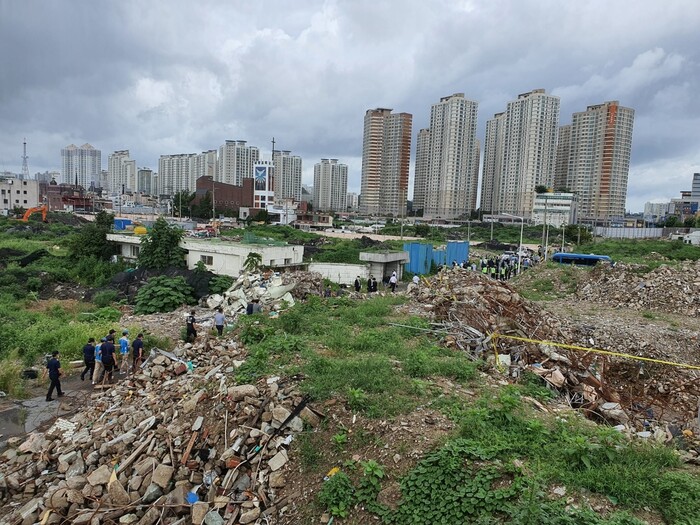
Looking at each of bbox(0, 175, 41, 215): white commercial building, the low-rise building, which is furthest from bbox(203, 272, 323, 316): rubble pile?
bbox(0, 175, 41, 215): white commercial building

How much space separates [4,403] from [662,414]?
1396cm

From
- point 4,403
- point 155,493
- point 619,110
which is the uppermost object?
point 619,110

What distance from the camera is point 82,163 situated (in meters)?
171

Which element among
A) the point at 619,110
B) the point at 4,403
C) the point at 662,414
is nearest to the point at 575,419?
the point at 662,414

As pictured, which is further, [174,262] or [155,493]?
[174,262]

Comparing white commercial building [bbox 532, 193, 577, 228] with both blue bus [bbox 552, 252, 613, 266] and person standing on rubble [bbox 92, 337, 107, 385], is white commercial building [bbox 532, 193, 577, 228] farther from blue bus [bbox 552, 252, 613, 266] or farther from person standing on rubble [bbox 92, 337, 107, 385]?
person standing on rubble [bbox 92, 337, 107, 385]

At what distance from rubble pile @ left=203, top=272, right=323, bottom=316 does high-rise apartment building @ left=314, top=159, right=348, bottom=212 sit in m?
119

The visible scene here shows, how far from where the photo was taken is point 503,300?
528 inches

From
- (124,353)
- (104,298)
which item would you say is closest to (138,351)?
(124,353)

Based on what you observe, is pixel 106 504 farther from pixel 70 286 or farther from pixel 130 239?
pixel 130 239

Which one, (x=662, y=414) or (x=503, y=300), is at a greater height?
(x=503, y=300)

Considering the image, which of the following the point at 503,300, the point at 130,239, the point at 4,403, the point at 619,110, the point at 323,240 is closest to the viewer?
the point at 4,403

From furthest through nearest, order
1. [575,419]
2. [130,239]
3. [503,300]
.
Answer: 1. [130,239]
2. [503,300]
3. [575,419]

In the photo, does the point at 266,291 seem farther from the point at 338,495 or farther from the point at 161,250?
the point at 338,495
